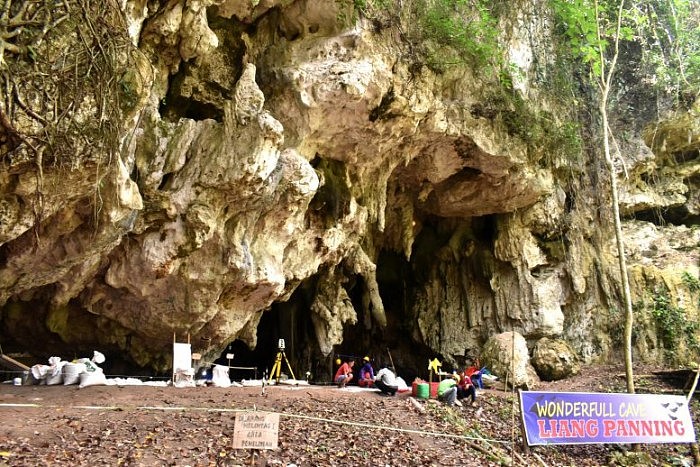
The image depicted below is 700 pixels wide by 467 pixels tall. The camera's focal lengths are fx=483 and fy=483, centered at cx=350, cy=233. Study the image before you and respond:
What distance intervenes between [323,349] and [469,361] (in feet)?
17.6

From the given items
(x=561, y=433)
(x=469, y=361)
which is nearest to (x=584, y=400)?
(x=561, y=433)

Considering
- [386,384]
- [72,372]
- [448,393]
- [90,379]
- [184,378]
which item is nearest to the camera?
[90,379]

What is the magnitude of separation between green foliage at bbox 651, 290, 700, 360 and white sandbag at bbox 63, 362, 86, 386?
15.8 meters

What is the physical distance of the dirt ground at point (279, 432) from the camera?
16.7 feet

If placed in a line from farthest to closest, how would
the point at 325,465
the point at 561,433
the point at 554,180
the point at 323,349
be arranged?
the point at 554,180 → the point at 323,349 → the point at 561,433 → the point at 325,465

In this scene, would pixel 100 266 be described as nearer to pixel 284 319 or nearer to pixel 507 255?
pixel 284 319

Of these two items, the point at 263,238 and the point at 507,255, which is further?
the point at 507,255

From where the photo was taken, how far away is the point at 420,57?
1143 centimetres

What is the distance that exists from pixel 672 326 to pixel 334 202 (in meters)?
11.4

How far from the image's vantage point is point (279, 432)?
6.32 m

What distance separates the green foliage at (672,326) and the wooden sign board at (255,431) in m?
14.5

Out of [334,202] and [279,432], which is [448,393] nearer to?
[279,432]

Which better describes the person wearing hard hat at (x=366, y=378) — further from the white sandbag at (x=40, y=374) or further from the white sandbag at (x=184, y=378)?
the white sandbag at (x=40, y=374)

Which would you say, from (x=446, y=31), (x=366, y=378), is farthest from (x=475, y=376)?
(x=446, y=31)
